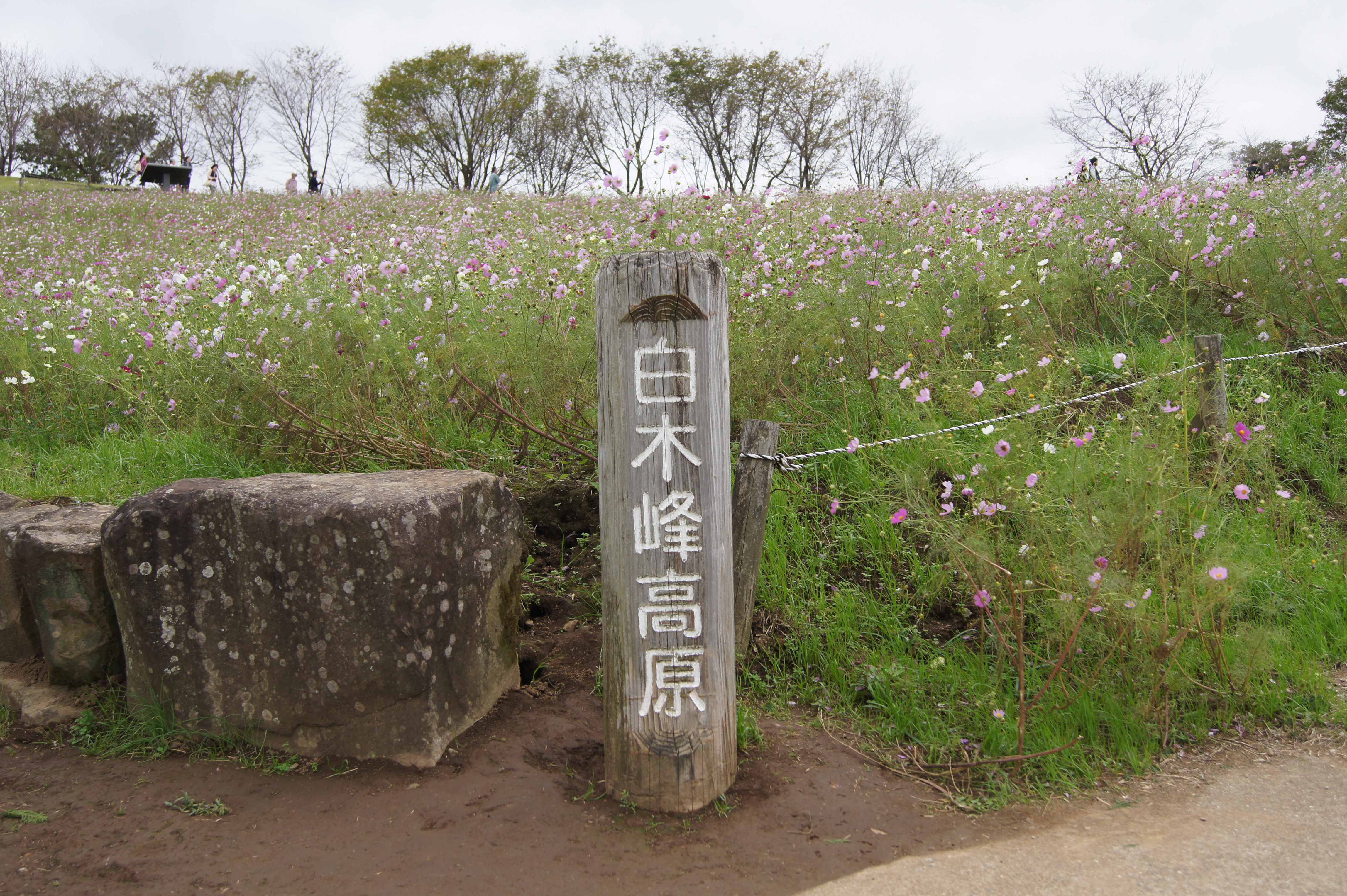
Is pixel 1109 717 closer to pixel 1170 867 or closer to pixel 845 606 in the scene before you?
pixel 1170 867

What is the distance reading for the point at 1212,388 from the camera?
3.73 m

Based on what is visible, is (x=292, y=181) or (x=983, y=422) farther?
(x=292, y=181)

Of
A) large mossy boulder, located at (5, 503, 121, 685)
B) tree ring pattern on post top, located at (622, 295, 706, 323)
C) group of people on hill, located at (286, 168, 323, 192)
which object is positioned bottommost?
large mossy boulder, located at (5, 503, 121, 685)

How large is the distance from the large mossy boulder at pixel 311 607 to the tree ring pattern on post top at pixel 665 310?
931mm

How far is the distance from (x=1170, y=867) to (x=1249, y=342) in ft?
12.5

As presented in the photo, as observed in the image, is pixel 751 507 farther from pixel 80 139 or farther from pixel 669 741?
pixel 80 139

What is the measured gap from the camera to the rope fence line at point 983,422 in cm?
322

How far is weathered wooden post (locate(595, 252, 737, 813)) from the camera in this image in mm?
2467

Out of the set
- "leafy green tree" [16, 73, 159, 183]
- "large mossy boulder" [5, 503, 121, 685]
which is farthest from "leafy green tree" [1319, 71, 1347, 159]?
"leafy green tree" [16, 73, 159, 183]

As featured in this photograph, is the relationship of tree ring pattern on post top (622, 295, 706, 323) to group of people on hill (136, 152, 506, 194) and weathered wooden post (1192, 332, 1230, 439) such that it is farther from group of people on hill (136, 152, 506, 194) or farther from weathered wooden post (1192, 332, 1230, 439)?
group of people on hill (136, 152, 506, 194)

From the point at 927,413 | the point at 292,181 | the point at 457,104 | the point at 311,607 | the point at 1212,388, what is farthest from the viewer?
the point at 457,104

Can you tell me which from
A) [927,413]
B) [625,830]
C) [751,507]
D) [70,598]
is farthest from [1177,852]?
[70,598]

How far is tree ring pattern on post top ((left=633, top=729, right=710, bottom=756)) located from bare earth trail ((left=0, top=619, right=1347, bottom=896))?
19cm

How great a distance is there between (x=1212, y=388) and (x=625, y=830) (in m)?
3.13
